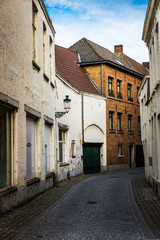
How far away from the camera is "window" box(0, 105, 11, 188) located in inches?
352

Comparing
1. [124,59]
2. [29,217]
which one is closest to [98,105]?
[124,59]

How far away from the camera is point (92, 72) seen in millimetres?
28922

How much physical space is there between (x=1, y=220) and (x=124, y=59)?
30.2 meters

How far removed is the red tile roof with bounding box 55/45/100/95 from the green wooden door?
3.99 meters

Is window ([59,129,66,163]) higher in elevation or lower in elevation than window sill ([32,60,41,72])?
lower

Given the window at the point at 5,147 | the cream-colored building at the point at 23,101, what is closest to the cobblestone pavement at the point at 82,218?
the cream-colored building at the point at 23,101

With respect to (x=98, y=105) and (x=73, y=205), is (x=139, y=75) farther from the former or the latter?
(x=73, y=205)

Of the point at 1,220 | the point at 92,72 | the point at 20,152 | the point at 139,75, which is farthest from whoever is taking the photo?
the point at 139,75

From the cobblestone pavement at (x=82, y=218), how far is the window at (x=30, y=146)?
2.96ft

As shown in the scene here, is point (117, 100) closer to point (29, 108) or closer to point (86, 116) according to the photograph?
point (86, 116)

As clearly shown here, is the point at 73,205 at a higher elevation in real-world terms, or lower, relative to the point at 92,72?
lower

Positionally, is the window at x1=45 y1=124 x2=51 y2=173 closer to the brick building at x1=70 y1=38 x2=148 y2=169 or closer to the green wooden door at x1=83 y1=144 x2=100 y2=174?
the green wooden door at x1=83 y1=144 x2=100 y2=174

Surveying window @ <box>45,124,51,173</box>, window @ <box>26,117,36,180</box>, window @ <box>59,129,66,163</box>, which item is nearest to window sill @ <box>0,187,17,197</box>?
window @ <box>26,117,36,180</box>

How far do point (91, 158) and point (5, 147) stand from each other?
17.4m
